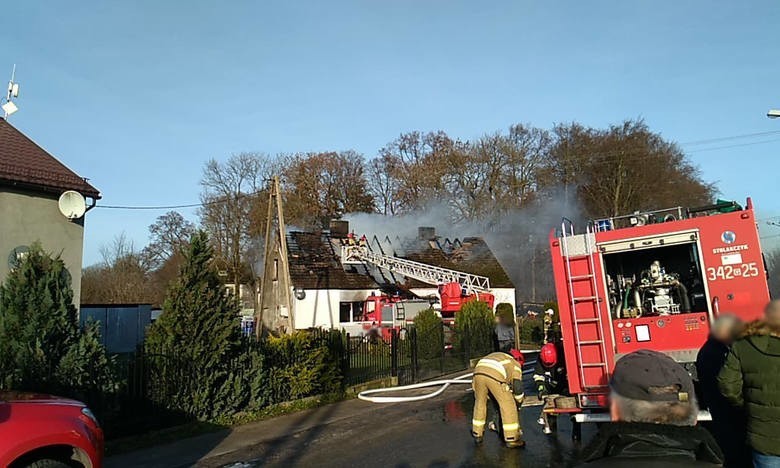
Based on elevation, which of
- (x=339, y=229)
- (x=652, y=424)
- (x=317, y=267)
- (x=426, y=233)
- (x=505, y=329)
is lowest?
(x=652, y=424)

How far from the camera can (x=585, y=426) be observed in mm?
9031

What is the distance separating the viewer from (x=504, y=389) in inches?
288

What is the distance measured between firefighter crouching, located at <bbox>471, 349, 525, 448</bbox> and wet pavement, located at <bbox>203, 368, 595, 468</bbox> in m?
0.23

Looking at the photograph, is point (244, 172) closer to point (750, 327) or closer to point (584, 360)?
point (584, 360)

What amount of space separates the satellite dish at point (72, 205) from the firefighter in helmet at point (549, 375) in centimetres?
943

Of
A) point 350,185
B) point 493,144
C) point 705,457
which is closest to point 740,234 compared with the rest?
point 705,457

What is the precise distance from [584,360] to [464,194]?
1371 inches

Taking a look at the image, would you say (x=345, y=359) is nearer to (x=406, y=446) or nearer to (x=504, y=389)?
(x=406, y=446)

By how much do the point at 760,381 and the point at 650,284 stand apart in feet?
15.1

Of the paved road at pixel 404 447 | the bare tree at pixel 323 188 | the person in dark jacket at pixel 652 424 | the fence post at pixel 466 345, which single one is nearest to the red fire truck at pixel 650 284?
the paved road at pixel 404 447

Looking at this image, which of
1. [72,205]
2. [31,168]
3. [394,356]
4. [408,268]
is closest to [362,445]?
[394,356]

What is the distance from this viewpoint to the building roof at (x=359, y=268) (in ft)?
92.1

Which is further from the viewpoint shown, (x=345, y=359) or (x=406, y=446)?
(x=345, y=359)

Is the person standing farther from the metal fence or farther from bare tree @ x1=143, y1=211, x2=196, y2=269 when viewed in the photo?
bare tree @ x1=143, y1=211, x2=196, y2=269
